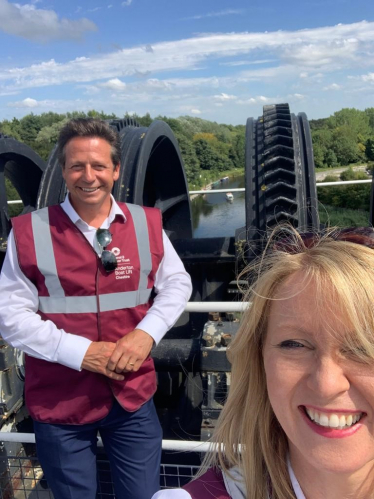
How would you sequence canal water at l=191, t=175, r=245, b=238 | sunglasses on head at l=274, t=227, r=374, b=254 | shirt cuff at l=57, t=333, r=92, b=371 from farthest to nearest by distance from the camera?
1. canal water at l=191, t=175, r=245, b=238
2. shirt cuff at l=57, t=333, r=92, b=371
3. sunglasses on head at l=274, t=227, r=374, b=254

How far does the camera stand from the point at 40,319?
75.4 inches

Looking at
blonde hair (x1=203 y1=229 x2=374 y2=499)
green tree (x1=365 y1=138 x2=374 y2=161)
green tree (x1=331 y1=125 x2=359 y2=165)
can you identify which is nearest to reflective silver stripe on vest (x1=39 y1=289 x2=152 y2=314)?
blonde hair (x1=203 y1=229 x2=374 y2=499)

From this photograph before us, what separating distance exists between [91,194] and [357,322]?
135 cm

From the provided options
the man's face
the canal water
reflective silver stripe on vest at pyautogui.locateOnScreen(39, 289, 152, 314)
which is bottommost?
the canal water

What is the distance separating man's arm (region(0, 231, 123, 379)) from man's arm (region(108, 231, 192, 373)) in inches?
2.2

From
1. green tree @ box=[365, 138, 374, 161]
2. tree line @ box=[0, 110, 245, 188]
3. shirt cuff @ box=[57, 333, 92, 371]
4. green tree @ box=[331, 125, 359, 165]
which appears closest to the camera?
shirt cuff @ box=[57, 333, 92, 371]

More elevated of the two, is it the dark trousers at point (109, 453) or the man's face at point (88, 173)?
the man's face at point (88, 173)

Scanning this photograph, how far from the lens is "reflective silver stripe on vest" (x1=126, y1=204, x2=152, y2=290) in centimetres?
209

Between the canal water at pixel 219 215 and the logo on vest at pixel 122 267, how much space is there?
7264 millimetres

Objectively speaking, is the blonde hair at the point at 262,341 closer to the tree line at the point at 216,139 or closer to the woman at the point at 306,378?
the woman at the point at 306,378

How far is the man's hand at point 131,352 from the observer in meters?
1.90

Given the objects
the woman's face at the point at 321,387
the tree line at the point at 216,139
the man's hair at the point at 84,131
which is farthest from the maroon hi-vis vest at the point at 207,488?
the tree line at the point at 216,139

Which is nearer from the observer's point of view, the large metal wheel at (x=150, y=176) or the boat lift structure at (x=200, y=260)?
the boat lift structure at (x=200, y=260)

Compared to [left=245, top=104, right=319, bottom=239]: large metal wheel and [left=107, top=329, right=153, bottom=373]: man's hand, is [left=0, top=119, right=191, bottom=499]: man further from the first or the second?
[left=245, top=104, right=319, bottom=239]: large metal wheel
